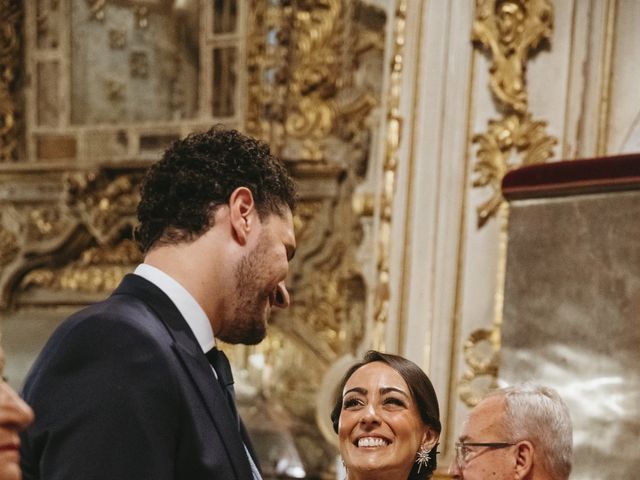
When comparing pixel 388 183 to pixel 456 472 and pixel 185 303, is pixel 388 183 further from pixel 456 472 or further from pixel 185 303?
pixel 185 303

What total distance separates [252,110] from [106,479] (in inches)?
184

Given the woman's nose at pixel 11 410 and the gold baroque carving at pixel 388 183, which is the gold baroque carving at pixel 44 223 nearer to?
the gold baroque carving at pixel 388 183

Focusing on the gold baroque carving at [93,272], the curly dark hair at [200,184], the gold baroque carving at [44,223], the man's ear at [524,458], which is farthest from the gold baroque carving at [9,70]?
the curly dark hair at [200,184]

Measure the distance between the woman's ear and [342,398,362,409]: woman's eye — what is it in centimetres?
17

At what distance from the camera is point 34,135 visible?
22.4ft

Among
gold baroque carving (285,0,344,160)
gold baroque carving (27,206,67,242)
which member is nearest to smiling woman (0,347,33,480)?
gold baroque carving (285,0,344,160)

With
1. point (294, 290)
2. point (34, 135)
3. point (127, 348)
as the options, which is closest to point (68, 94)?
point (34, 135)

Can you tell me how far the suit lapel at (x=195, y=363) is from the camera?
177 cm

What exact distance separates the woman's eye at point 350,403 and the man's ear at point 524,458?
377 mm

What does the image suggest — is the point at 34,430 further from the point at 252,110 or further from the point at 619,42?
the point at 252,110

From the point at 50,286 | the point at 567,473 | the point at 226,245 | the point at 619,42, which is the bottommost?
the point at 50,286

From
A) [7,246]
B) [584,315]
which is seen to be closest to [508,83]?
[584,315]

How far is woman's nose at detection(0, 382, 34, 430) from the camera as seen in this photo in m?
1.20

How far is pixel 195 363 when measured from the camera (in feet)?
5.89
